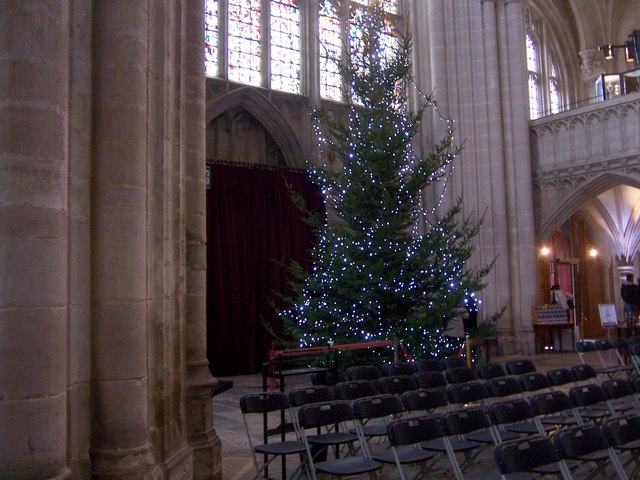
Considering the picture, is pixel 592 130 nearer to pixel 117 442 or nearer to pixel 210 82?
pixel 210 82

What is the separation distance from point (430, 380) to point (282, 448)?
2.35m

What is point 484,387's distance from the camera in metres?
6.37

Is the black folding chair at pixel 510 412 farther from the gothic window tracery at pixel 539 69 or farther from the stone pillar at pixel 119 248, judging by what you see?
the gothic window tracery at pixel 539 69

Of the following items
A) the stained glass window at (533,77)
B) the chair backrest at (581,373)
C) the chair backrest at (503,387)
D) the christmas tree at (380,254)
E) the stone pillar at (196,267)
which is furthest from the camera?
the stained glass window at (533,77)

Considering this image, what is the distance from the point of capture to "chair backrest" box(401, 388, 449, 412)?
5742mm

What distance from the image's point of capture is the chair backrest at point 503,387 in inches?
252

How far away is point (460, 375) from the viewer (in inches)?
290

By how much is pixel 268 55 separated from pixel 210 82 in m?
1.75

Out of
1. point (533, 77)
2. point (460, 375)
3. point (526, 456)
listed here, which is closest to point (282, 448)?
point (526, 456)

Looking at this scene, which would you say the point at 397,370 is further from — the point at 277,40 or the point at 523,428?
the point at 277,40

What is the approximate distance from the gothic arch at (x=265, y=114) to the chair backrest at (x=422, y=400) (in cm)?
987

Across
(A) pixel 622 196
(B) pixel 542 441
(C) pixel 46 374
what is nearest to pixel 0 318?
(C) pixel 46 374

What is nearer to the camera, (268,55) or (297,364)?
(297,364)

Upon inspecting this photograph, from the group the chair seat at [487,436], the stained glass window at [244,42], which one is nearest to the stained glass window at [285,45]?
the stained glass window at [244,42]
